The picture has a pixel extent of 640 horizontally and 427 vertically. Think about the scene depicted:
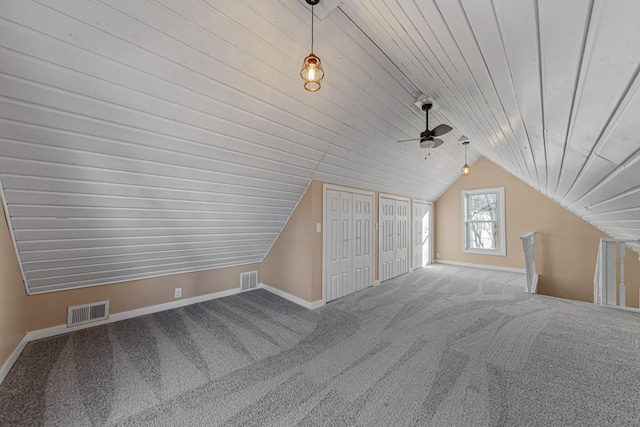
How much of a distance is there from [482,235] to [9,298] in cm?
773

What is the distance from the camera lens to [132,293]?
3.14 metres

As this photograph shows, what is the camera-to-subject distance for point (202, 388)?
5.99 feet

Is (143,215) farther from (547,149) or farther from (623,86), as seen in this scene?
(547,149)

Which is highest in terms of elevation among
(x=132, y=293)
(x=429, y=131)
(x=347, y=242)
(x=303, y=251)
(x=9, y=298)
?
(x=429, y=131)

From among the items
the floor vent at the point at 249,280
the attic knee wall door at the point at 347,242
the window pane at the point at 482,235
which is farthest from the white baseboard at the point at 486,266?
the floor vent at the point at 249,280

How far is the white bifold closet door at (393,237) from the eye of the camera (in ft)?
15.5

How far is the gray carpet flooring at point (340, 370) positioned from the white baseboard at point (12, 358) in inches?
1.8

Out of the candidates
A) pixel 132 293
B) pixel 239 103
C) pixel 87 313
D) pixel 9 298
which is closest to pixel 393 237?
pixel 239 103

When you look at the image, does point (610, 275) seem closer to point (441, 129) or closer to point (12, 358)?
Result: point (441, 129)

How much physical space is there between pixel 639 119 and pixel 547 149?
1.07 metres

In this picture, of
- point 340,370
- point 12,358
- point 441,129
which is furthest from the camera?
point 441,129

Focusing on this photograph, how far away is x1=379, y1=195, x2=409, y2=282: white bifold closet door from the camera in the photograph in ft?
15.5

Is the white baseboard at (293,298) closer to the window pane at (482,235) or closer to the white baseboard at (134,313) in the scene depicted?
the white baseboard at (134,313)

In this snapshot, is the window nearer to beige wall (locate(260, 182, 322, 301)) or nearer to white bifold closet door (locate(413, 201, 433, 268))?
white bifold closet door (locate(413, 201, 433, 268))
